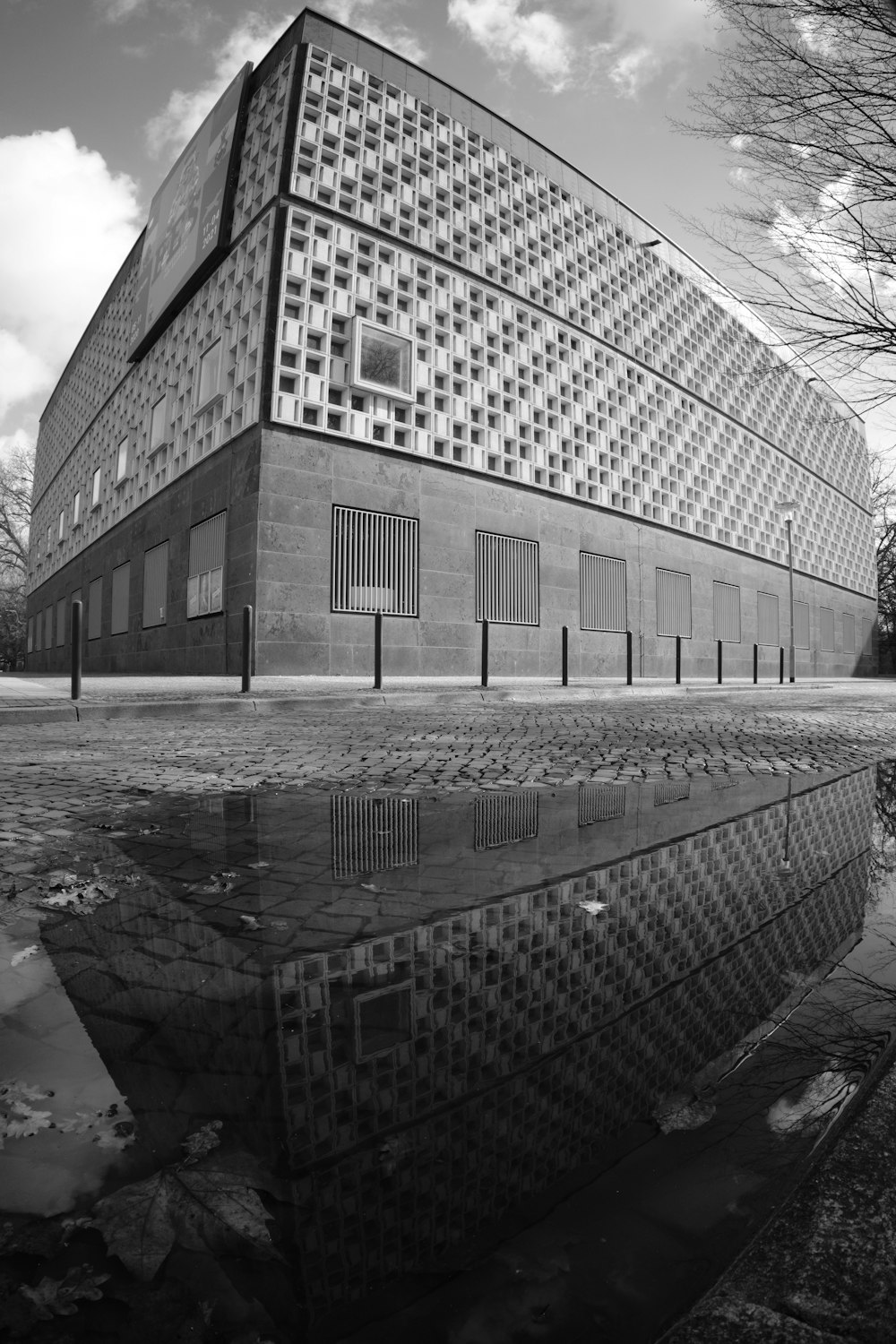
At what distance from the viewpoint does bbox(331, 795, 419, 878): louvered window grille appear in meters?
3.04

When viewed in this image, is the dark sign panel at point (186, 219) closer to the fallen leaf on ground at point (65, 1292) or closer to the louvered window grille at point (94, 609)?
the louvered window grille at point (94, 609)

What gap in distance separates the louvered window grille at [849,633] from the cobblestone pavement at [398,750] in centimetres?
3362

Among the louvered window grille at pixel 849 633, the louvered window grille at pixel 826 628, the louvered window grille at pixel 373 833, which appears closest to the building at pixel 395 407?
the louvered window grille at pixel 826 628

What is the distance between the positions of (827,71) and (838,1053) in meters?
8.41

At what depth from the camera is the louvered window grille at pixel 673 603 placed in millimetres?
26344

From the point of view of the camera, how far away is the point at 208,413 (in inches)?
764

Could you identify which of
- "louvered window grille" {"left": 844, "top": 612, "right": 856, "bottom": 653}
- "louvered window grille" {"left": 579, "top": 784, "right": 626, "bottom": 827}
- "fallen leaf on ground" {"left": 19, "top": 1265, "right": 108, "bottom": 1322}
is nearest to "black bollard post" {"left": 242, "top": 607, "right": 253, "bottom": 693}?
"louvered window grille" {"left": 579, "top": 784, "right": 626, "bottom": 827}

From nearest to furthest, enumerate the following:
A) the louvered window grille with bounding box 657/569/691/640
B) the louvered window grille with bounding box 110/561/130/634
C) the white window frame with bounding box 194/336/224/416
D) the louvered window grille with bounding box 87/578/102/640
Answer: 1. the white window frame with bounding box 194/336/224/416
2. the louvered window grille with bounding box 110/561/130/634
3. the louvered window grille with bounding box 657/569/691/640
4. the louvered window grille with bounding box 87/578/102/640

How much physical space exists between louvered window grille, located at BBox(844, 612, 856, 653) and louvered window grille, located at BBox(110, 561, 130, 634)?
3383 cm

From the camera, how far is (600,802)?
4.36 metres

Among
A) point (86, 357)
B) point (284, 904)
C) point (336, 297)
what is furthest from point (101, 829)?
point (86, 357)

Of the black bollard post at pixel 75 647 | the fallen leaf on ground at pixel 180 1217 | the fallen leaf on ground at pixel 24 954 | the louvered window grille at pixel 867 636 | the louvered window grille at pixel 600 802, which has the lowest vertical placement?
the fallen leaf on ground at pixel 24 954

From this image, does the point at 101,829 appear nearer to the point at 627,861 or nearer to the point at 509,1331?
the point at 627,861

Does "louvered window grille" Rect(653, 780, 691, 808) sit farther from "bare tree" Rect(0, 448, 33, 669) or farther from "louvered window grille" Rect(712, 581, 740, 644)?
"bare tree" Rect(0, 448, 33, 669)
